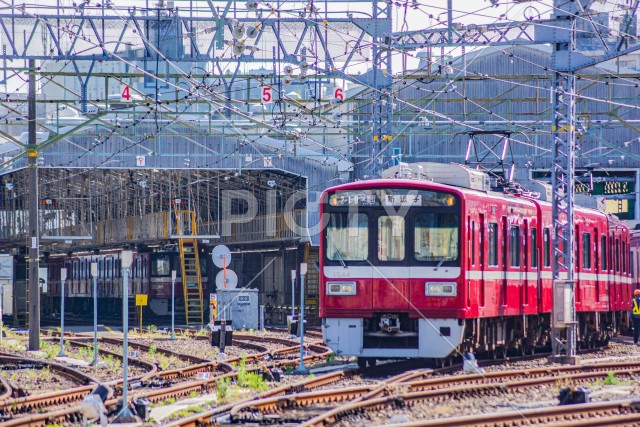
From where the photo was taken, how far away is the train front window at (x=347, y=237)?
1691 centimetres

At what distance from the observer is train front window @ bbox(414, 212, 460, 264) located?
16.7 metres

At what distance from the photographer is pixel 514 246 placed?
1914 cm

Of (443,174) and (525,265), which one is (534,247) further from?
(443,174)

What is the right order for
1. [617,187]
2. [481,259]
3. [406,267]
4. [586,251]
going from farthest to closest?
[617,187] → [586,251] → [481,259] → [406,267]

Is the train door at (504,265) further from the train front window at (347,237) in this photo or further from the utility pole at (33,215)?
the utility pole at (33,215)

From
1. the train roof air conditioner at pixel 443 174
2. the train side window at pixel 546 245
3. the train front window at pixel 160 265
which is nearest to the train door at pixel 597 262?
the train side window at pixel 546 245

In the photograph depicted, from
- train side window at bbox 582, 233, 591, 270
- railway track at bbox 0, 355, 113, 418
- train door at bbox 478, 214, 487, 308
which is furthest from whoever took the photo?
train side window at bbox 582, 233, 591, 270

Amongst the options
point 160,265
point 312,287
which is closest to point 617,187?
point 312,287

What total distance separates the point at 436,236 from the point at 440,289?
0.73 metres

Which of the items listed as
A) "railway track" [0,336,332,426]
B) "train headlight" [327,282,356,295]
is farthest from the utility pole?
"train headlight" [327,282,356,295]

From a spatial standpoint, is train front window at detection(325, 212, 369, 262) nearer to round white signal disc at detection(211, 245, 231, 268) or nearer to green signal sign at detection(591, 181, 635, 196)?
round white signal disc at detection(211, 245, 231, 268)

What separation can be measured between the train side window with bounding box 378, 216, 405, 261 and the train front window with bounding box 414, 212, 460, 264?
0.68ft

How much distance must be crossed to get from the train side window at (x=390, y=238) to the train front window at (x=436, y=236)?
0.21m

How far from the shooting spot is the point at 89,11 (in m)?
23.9
